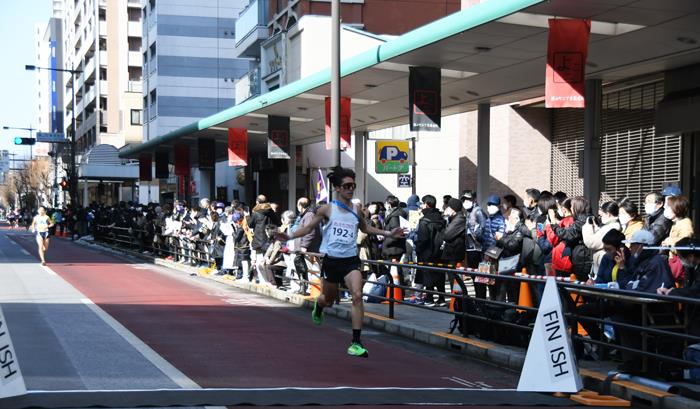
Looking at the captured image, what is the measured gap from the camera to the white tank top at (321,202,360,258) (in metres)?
10.1

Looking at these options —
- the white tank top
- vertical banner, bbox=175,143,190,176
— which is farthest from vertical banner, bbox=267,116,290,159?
the white tank top

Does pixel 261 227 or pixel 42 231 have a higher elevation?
pixel 261 227

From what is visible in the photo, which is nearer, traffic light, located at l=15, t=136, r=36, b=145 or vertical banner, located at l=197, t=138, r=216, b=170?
vertical banner, located at l=197, t=138, r=216, b=170

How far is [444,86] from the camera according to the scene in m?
20.8

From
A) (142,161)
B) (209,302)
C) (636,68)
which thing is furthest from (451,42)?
(142,161)

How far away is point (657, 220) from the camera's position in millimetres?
10992

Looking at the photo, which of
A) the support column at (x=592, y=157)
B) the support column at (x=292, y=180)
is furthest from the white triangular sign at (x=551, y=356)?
the support column at (x=292, y=180)

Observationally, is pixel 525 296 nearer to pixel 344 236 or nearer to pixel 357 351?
pixel 357 351

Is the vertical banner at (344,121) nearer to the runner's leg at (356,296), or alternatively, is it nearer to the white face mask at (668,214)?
the white face mask at (668,214)

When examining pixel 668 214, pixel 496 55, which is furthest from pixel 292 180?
pixel 668 214

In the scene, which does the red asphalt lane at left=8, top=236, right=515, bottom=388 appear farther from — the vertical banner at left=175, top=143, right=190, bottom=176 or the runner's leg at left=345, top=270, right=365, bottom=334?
A: the vertical banner at left=175, top=143, right=190, bottom=176

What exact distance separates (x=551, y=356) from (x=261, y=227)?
1191cm

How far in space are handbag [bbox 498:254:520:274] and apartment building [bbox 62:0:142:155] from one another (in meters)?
74.5

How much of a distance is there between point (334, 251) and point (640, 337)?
11.2ft
